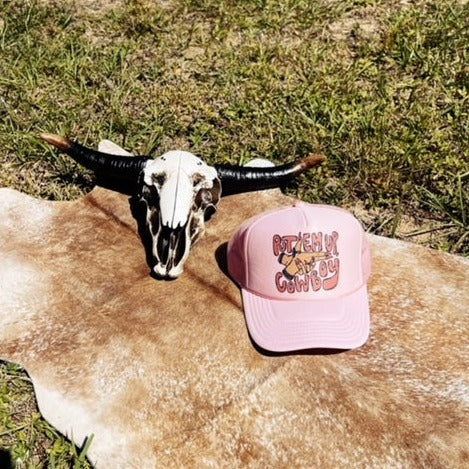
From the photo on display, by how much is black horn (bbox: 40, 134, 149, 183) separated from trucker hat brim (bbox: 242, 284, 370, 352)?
0.96m

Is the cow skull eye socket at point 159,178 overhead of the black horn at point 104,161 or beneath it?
overhead

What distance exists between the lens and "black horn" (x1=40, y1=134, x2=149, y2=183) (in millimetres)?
3561

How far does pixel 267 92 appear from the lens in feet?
14.5

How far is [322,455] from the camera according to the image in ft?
8.73

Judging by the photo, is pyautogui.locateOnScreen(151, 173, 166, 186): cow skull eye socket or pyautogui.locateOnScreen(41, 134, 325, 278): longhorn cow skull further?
pyautogui.locateOnScreen(151, 173, 166, 186): cow skull eye socket

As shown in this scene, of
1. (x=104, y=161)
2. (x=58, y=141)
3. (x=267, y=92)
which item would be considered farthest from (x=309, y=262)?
(x=267, y=92)

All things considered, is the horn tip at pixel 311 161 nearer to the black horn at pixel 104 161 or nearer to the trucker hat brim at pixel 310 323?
the black horn at pixel 104 161

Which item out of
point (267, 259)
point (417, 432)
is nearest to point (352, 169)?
point (267, 259)

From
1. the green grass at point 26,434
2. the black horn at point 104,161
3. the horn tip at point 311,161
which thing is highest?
the horn tip at point 311,161

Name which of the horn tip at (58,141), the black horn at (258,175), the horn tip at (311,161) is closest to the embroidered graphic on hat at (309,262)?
the black horn at (258,175)

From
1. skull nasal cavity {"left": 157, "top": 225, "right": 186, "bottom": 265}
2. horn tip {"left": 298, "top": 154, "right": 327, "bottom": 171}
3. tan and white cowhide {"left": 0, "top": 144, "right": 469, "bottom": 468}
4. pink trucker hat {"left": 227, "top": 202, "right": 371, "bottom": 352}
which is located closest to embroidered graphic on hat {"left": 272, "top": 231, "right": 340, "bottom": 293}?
pink trucker hat {"left": 227, "top": 202, "right": 371, "bottom": 352}

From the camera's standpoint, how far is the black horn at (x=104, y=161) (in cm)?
356

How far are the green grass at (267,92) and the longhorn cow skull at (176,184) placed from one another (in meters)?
0.28

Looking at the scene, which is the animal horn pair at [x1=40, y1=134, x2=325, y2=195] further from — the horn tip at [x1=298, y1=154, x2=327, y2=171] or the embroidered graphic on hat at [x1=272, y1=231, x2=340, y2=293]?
the embroidered graphic on hat at [x1=272, y1=231, x2=340, y2=293]
